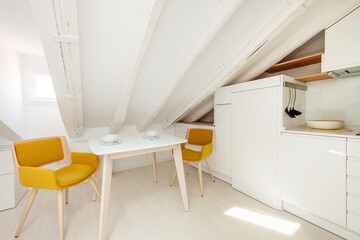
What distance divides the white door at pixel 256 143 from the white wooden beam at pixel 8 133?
2.97m

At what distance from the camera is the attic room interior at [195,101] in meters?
1.33

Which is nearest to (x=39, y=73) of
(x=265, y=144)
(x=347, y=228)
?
(x=265, y=144)

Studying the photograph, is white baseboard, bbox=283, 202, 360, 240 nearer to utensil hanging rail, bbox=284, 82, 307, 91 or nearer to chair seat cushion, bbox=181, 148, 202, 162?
chair seat cushion, bbox=181, 148, 202, 162

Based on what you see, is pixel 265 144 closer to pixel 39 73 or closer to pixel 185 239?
pixel 185 239

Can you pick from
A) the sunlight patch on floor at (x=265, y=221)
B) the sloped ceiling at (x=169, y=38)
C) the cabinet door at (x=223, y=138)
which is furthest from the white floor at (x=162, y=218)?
the sloped ceiling at (x=169, y=38)

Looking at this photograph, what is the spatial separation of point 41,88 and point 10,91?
73 centimetres

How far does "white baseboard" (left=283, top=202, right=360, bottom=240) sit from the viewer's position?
134 centimetres

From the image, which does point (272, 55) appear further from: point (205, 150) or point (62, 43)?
point (62, 43)

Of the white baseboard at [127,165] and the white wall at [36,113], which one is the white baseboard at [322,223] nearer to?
the white baseboard at [127,165]

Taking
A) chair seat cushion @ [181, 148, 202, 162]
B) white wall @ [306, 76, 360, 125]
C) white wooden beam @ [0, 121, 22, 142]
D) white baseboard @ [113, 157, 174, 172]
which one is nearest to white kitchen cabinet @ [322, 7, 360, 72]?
white wall @ [306, 76, 360, 125]

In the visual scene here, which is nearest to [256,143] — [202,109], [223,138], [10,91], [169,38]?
[223,138]

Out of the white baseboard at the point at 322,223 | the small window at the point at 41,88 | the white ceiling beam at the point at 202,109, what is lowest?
the white baseboard at the point at 322,223

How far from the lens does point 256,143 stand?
198 cm

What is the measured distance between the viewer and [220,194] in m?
2.14
